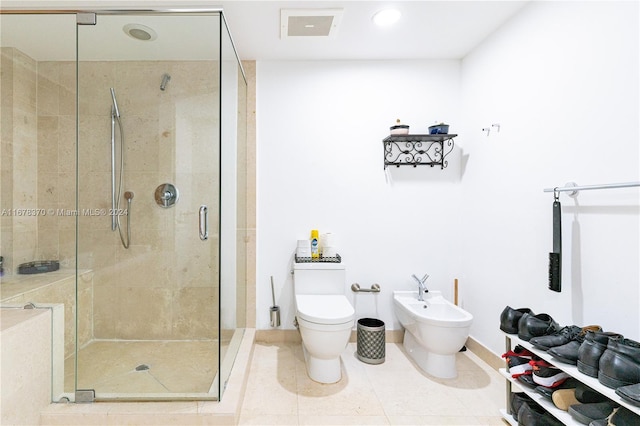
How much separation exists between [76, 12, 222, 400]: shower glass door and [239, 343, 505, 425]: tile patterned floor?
437mm

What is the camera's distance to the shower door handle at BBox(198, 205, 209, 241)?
1934mm

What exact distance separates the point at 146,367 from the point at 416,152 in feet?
7.90

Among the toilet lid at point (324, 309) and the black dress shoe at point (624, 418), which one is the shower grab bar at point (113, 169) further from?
the black dress shoe at point (624, 418)

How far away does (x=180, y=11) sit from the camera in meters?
1.83

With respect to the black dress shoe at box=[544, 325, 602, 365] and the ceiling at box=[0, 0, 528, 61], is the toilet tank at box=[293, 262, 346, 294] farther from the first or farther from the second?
the ceiling at box=[0, 0, 528, 61]

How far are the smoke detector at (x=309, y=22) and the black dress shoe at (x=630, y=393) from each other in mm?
2182

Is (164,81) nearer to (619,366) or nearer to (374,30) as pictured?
(374,30)

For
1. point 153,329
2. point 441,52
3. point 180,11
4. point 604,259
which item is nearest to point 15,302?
point 153,329

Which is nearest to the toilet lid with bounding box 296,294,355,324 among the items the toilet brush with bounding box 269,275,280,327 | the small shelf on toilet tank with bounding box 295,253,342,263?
the small shelf on toilet tank with bounding box 295,253,342,263

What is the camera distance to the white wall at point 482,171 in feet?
4.65

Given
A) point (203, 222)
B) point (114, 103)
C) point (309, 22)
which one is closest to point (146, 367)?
point (203, 222)

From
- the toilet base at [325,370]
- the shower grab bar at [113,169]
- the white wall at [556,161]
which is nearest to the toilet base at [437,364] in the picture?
the white wall at [556,161]

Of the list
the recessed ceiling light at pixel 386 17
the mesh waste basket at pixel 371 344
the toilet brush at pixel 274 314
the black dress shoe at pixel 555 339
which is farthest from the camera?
the toilet brush at pixel 274 314

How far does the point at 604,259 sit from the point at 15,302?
3.05 m
